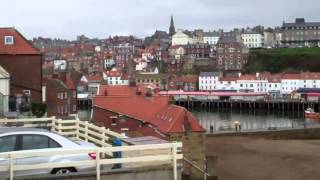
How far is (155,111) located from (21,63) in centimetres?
1050

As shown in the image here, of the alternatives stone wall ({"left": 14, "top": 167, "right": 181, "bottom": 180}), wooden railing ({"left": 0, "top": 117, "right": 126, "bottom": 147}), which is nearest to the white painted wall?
wooden railing ({"left": 0, "top": 117, "right": 126, "bottom": 147})

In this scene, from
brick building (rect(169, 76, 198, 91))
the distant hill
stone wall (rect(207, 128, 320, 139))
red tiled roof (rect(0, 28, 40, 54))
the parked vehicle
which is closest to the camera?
the parked vehicle

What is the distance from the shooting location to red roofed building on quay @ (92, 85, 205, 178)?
27359mm

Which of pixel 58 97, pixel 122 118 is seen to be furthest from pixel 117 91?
pixel 58 97

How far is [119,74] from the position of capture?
5856 inches

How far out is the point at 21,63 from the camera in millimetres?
31656

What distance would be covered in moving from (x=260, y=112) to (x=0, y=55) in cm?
7914

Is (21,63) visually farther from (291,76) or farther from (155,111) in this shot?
(291,76)

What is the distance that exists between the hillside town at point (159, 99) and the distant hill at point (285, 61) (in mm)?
1040

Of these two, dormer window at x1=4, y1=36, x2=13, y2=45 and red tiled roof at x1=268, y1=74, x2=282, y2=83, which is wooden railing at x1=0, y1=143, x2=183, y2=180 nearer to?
dormer window at x1=4, y1=36, x2=13, y2=45

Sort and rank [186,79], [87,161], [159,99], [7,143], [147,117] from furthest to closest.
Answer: [186,79] → [159,99] → [147,117] → [7,143] → [87,161]

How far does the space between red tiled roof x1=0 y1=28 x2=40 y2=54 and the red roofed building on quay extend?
6.86m

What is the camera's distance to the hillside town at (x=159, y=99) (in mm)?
14664

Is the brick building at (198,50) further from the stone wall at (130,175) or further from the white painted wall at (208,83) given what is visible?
the stone wall at (130,175)
